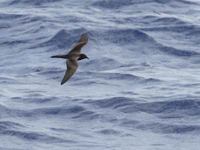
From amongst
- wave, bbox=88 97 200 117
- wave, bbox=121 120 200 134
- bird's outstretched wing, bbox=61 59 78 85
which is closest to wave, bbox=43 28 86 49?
wave, bbox=88 97 200 117

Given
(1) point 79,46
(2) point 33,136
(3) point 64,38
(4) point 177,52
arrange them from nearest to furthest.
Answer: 1. (1) point 79,46
2. (2) point 33,136
3. (4) point 177,52
4. (3) point 64,38

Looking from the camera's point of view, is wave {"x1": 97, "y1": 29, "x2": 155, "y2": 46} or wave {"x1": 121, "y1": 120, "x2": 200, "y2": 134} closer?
wave {"x1": 121, "y1": 120, "x2": 200, "y2": 134}

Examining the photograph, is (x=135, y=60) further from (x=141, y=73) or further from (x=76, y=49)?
(x=76, y=49)

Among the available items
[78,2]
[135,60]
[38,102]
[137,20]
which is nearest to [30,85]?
[38,102]

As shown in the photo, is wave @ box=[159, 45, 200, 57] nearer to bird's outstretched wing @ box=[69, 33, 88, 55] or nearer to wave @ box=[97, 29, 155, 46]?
wave @ box=[97, 29, 155, 46]

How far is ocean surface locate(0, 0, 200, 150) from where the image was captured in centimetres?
2147

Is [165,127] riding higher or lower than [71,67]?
lower

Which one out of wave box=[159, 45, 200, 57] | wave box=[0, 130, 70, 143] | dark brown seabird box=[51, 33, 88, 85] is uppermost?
dark brown seabird box=[51, 33, 88, 85]

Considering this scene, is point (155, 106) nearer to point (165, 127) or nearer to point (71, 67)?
point (165, 127)

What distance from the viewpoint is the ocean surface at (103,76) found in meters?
21.5

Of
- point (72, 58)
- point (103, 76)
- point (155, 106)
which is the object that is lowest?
point (103, 76)

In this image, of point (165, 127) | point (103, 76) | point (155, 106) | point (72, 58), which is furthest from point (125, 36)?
point (72, 58)

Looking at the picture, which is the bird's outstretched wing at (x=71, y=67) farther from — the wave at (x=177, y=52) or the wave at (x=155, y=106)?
the wave at (x=177, y=52)

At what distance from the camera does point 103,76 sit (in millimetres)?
25516
